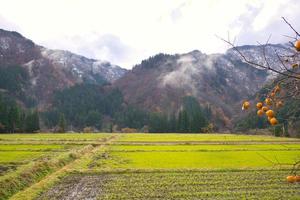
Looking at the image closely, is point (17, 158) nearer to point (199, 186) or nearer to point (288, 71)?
point (199, 186)

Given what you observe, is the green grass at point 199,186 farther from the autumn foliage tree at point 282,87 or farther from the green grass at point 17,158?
the autumn foliage tree at point 282,87

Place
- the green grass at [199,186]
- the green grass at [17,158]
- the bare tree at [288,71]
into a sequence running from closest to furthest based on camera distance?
the bare tree at [288,71] < the green grass at [199,186] < the green grass at [17,158]

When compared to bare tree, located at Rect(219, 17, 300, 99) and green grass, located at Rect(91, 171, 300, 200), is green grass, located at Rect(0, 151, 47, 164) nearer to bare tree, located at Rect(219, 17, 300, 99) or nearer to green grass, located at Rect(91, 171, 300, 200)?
green grass, located at Rect(91, 171, 300, 200)

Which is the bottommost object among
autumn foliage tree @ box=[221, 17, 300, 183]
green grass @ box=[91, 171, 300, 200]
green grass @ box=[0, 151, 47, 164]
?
green grass @ box=[91, 171, 300, 200]

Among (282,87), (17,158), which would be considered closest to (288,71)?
(282,87)

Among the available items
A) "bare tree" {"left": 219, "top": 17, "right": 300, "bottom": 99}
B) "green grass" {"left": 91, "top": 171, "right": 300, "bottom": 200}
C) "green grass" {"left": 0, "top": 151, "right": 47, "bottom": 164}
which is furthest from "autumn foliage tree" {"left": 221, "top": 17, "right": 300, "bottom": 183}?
"green grass" {"left": 0, "top": 151, "right": 47, "bottom": 164}

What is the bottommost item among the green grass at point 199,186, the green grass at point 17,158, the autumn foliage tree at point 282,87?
the green grass at point 199,186

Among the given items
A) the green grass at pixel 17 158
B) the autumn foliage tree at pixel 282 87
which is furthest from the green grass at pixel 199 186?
the autumn foliage tree at pixel 282 87

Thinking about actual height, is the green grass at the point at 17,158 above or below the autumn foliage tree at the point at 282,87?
below

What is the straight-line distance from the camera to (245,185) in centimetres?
Result: 1630

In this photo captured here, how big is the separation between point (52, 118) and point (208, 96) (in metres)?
102

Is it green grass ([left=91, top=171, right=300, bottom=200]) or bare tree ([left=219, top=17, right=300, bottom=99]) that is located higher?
bare tree ([left=219, top=17, right=300, bottom=99])

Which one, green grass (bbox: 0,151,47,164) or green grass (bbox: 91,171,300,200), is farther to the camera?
green grass (bbox: 0,151,47,164)

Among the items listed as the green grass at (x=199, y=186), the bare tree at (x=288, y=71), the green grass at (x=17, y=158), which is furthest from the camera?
the green grass at (x=17, y=158)
